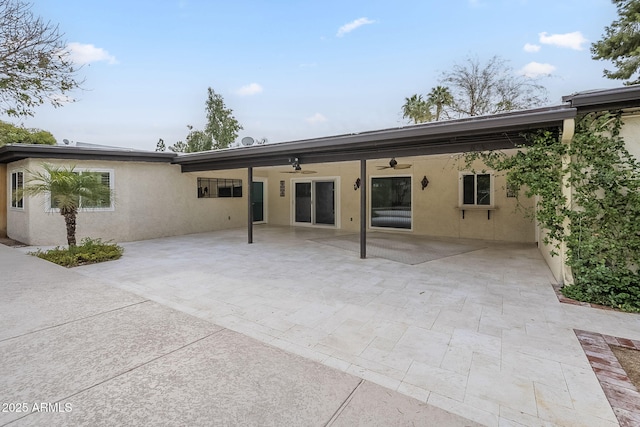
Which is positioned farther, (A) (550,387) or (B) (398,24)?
(B) (398,24)

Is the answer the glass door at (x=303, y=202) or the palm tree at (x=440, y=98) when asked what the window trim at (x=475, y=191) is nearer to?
the glass door at (x=303, y=202)

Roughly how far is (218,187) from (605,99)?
11.6 m

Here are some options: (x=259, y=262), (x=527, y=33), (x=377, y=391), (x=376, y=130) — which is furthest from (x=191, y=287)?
(x=527, y=33)

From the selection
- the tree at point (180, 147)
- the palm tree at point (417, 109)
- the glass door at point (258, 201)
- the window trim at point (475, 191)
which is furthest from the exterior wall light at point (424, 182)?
the tree at point (180, 147)

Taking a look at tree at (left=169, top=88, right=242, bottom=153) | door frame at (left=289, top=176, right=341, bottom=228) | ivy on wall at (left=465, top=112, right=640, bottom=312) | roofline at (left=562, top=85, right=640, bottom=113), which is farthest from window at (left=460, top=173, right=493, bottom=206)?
tree at (left=169, top=88, right=242, bottom=153)

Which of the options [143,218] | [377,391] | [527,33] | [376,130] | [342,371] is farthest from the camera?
[527,33]

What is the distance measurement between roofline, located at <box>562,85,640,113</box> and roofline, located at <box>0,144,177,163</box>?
1046 centimetres

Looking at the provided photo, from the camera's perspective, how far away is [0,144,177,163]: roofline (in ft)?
26.2

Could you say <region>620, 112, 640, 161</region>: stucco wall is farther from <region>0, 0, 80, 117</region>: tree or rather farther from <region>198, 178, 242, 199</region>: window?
<region>0, 0, 80, 117</region>: tree

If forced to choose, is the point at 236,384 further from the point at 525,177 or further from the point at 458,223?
the point at 458,223

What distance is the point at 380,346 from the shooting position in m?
2.97

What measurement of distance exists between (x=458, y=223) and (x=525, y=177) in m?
5.63

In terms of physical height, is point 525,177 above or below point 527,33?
below

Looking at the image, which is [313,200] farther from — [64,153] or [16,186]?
[16,186]
